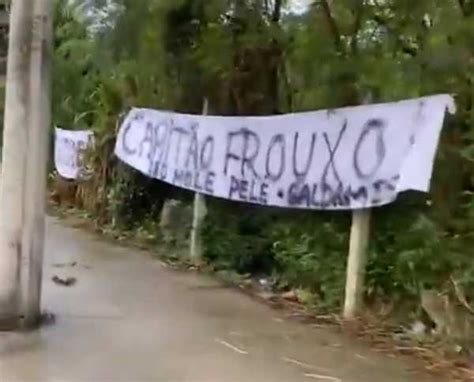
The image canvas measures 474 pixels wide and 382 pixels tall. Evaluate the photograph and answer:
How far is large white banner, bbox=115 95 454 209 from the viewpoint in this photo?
256 inches

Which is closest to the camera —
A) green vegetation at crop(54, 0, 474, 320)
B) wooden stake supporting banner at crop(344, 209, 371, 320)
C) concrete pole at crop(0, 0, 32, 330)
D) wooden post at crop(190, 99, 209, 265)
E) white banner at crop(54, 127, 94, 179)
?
green vegetation at crop(54, 0, 474, 320)

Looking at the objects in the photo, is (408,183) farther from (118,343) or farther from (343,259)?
(118,343)

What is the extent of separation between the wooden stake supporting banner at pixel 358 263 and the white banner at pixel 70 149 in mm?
6357

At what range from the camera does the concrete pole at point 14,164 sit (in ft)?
21.9

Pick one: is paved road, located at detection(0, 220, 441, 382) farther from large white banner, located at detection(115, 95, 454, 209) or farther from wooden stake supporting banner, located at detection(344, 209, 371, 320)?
large white banner, located at detection(115, 95, 454, 209)

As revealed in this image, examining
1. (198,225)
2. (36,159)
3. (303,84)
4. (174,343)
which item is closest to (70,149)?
(198,225)

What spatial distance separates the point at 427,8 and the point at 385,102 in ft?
2.21

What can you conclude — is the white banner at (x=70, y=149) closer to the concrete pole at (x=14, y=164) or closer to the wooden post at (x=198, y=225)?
the wooden post at (x=198, y=225)

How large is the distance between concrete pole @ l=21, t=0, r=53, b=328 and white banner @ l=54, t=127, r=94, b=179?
613cm

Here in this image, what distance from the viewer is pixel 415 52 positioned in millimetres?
6719

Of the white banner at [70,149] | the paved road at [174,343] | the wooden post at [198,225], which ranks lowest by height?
the paved road at [174,343]

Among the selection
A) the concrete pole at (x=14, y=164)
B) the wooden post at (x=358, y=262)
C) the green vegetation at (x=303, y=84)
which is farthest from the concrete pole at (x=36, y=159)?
the wooden post at (x=358, y=262)

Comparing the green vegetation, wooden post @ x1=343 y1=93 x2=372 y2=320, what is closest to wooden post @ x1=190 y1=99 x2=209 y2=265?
the green vegetation

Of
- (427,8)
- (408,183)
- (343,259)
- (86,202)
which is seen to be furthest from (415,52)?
(86,202)
